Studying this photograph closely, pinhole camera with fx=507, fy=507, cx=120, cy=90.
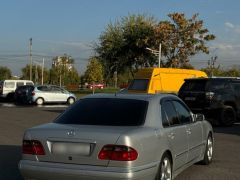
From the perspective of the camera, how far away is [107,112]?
714cm

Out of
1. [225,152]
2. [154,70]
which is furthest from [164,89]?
[225,152]

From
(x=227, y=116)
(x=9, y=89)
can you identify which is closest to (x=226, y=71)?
(x=9, y=89)

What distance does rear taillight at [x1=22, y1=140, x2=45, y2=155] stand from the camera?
259 inches

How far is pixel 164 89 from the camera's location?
25672 millimetres

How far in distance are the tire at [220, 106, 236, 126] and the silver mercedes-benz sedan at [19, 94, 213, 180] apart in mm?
10913

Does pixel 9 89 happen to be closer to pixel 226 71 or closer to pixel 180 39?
pixel 180 39

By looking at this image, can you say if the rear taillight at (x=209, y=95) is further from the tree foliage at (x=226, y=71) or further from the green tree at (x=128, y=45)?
the tree foliage at (x=226, y=71)

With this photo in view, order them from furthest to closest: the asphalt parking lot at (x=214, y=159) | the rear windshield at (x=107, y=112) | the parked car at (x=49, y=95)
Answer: the parked car at (x=49, y=95)
the asphalt parking lot at (x=214, y=159)
the rear windshield at (x=107, y=112)

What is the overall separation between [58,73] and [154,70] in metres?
77.8

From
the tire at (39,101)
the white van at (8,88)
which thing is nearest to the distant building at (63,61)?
the white van at (8,88)

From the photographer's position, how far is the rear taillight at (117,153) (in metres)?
6.23

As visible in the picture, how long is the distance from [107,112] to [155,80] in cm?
1750

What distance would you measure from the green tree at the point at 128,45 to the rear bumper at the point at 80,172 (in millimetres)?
45804

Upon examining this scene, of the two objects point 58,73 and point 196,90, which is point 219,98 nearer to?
point 196,90
